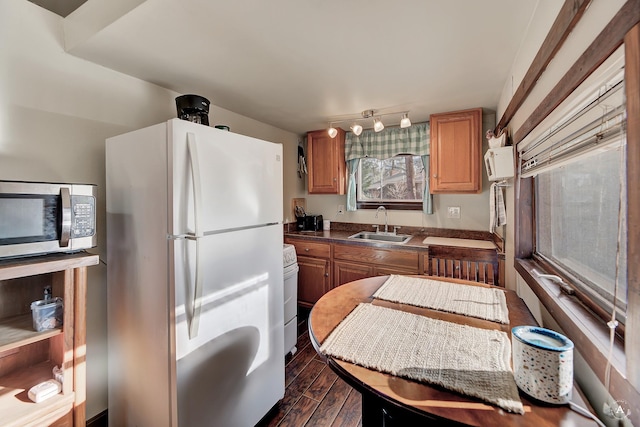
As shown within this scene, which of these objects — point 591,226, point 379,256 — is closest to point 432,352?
point 591,226

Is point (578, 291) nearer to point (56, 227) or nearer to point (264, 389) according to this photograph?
point (264, 389)

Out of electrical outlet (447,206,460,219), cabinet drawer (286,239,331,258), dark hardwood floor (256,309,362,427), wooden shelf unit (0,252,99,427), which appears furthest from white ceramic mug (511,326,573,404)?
electrical outlet (447,206,460,219)

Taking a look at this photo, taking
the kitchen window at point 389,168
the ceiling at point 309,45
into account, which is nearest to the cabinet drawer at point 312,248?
the kitchen window at point 389,168

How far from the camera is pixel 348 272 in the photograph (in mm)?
2805

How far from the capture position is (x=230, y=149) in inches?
55.7

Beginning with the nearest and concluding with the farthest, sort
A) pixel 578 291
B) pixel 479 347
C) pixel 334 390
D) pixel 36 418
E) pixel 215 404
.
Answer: pixel 479 347 → pixel 578 291 → pixel 36 418 → pixel 215 404 → pixel 334 390

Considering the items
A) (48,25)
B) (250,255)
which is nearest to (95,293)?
(250,255)

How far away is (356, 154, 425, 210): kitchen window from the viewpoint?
123 inches

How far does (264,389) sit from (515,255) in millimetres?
1698

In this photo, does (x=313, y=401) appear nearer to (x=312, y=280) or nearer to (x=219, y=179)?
(x=312, y=280)

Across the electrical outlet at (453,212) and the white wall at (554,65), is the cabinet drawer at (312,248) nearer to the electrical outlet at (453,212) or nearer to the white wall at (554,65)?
the electrical outlet at (453,212)

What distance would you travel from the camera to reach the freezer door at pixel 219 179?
47.9 inches

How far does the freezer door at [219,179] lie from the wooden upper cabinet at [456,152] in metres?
1.74

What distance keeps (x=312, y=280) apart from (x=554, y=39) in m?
2.62
